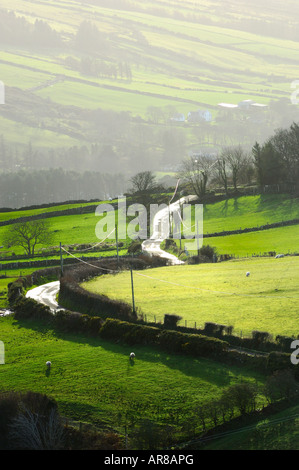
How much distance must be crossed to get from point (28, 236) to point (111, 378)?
62721mm

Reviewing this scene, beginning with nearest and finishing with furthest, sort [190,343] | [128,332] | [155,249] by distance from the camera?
1. [190,343]
2. [128,332]
3. [155,249]

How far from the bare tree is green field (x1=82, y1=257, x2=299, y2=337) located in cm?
2892

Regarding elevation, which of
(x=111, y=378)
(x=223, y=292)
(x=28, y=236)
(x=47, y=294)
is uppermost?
(x=28, y=236)

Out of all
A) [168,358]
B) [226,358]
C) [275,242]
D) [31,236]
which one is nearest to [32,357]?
[168,358]

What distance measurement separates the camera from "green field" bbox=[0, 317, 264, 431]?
3359 centimetres

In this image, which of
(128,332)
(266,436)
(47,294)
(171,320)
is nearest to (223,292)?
(171,320)

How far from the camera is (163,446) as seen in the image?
96.6ft

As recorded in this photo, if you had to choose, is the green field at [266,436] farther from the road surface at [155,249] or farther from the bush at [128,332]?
the road surface at [155,249]

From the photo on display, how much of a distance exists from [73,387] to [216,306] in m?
14.3

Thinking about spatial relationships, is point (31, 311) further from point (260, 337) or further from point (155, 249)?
point (155, 249)

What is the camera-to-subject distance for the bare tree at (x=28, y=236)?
92.8m

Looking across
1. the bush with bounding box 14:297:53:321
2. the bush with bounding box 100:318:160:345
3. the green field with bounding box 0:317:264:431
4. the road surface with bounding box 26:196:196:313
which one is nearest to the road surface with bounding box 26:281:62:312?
the road surface with bounding box 26:196:196:313

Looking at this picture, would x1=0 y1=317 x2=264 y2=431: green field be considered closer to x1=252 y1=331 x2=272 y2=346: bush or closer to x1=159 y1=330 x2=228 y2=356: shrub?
x1=159 y1=330 x2=228 y2=356: shrub

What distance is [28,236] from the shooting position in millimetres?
97188
